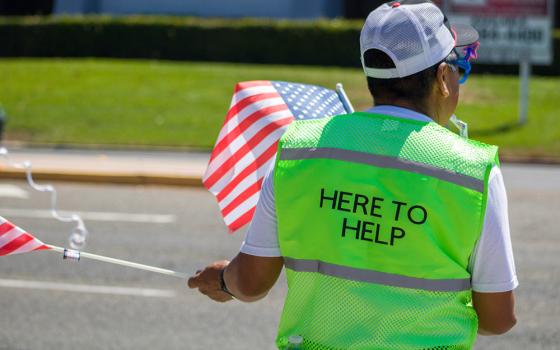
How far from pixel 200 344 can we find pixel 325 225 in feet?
13.7

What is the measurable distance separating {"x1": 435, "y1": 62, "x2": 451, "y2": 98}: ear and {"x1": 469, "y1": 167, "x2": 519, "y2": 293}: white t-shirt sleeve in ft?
0.94

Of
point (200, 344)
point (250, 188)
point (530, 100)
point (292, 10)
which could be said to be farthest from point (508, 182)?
point (292, 10)

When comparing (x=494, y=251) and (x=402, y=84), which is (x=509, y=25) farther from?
(x=494, y=251)

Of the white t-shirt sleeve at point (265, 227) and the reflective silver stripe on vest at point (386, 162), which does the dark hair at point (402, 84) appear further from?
the white t-shirt sleeve at point (265, 227)

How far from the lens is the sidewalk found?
13.2m

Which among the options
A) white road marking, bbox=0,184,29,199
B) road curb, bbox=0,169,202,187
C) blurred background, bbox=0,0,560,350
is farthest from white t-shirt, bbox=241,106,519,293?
road curb, bbox=0,169,202,187

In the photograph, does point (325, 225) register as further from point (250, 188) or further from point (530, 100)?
point (530, 100)

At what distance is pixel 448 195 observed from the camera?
232 cm

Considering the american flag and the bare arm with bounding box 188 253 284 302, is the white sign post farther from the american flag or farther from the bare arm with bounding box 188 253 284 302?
the bare arm with bounding box 188 253 284 302

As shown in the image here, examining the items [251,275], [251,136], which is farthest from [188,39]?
[251,275]

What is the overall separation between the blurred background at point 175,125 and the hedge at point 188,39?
36mm

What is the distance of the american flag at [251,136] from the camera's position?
148 inches

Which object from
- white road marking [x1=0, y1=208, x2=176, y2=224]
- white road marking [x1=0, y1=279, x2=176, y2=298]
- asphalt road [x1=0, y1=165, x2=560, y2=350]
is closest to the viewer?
asphalt road [x1=0, y1=165, x2=560, y2=350]

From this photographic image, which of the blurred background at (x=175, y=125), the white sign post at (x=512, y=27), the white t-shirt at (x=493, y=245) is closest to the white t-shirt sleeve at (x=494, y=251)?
the white t-shirt at (x=493, y=245)
